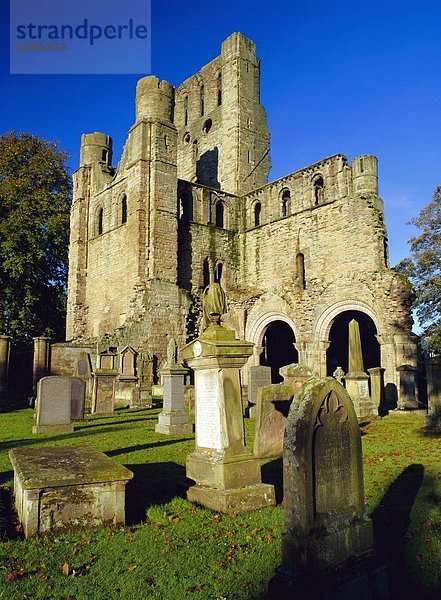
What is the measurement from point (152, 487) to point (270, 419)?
9.02ft

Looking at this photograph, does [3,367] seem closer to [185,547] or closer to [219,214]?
[219,214]

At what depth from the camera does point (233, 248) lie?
31.3m

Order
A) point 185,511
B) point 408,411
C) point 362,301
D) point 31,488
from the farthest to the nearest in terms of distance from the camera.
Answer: point 362,301 → point 408,411 → point 185,511 → point 31,488

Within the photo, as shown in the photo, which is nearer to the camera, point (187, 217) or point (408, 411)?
point (408, 411)

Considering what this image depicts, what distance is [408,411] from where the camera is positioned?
15.3 meters

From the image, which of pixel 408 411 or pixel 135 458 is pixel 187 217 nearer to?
pixel 408 411

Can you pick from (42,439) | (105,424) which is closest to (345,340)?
(105,424)

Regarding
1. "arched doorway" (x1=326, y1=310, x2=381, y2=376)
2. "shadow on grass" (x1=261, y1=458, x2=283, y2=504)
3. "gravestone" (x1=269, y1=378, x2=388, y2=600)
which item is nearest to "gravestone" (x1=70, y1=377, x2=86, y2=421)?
"shadow on grass" (x1=261, y1=458, x2=283, y2=504)

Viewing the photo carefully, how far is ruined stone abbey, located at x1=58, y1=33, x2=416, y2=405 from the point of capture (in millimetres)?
23766

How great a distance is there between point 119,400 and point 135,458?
39.7 ft

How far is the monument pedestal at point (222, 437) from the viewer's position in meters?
6.08

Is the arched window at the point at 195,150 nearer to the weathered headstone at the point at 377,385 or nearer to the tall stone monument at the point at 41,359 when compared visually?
the tall stone monument at the point at 41,359

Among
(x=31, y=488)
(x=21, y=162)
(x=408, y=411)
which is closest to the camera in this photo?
(x=31, y=488)

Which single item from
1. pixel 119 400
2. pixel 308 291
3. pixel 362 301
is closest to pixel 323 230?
pixel 308 291
